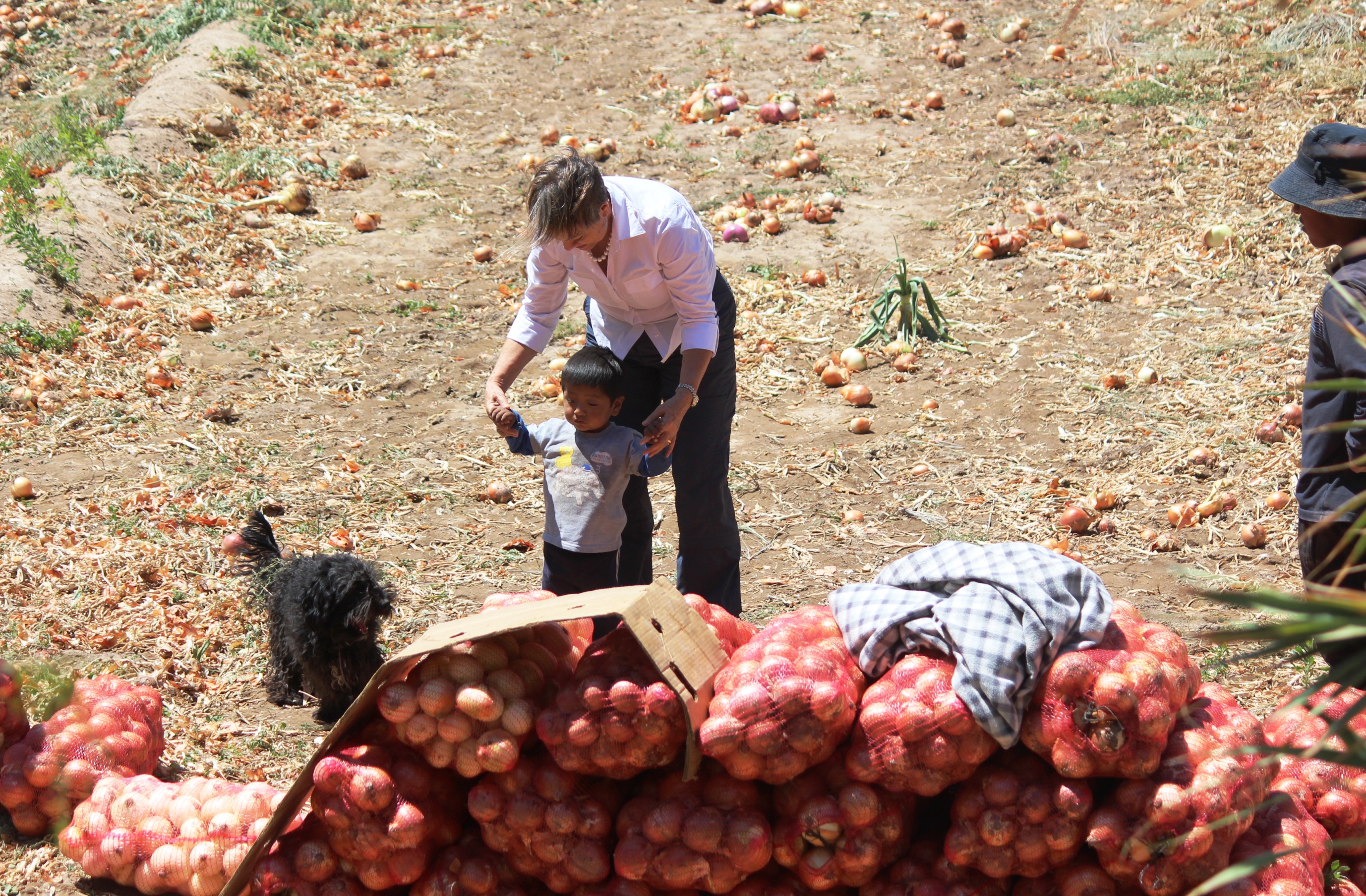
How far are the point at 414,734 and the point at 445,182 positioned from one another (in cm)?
711


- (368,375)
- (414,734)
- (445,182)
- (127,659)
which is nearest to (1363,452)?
(414,734)

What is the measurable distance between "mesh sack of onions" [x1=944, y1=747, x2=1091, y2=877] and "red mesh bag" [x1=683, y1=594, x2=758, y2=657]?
2.26 feet

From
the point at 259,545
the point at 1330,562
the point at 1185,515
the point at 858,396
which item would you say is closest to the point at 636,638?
the point at 1330,562

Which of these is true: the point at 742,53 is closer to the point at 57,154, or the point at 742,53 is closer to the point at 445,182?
the point at 445,182

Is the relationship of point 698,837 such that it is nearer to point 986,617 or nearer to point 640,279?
point 986,617

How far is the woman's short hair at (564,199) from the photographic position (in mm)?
3076

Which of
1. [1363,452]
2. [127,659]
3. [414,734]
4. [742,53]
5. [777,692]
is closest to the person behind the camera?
[777,692]

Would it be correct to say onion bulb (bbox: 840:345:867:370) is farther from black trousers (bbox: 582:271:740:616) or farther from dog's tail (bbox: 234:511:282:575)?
dog's tail (bbox: 234:511:282:575)

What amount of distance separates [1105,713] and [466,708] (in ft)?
4.30

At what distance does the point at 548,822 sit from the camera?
2.31 metres

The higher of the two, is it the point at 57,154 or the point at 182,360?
the point at 57,154

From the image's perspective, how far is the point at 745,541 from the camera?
16.2ft

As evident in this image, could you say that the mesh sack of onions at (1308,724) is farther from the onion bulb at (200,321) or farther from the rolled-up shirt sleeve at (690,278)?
the onion bulb at (200,321)

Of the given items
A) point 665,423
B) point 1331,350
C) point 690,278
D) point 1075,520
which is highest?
point 690,278
